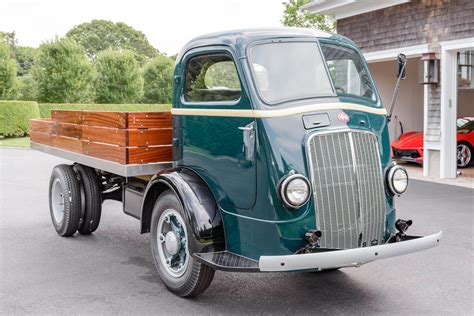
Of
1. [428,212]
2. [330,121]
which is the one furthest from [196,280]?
[428,212]

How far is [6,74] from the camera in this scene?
3052cm

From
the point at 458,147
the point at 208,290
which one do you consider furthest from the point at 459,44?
the point at 208,290

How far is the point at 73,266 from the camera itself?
19.3 feet

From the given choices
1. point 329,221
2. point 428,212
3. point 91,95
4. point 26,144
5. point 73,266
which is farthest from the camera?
point 91,95

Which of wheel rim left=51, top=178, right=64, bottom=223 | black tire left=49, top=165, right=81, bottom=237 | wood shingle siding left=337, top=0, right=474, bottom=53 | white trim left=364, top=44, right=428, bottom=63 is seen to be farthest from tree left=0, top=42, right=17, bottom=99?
black tire left=49, top=165, right=81, bottom=237

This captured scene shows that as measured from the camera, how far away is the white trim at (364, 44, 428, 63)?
1304 centimetres

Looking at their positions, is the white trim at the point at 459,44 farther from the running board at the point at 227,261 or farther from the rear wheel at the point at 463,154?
the running board at the point at 227,261

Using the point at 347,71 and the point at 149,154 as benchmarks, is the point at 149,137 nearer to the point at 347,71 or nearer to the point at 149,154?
the point at 149,154

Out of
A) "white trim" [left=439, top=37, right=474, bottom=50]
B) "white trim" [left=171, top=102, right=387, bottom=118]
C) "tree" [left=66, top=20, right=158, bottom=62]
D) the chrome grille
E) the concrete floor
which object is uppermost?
"tree" [left=66, top=20, right=158, bottom=62]

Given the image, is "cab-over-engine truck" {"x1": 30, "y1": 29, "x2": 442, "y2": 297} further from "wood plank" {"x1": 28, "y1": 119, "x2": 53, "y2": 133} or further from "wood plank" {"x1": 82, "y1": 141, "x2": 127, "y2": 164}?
"wood plank" {"x1": 28, "y1": 119, "x2": 53, "y2": 133}

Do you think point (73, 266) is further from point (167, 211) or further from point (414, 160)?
point (414, 160)

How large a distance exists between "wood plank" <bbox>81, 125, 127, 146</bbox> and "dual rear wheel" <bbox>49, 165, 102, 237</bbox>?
0.62 m

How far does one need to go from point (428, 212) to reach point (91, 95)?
99.3 ft

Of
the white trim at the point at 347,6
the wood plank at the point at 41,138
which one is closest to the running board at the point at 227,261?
the wood plank at the point at 41,138
